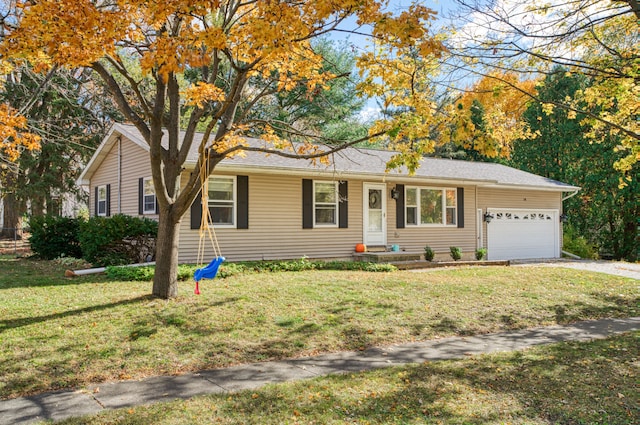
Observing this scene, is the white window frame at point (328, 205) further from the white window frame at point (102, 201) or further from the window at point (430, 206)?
the white window frame at point (102, 201)

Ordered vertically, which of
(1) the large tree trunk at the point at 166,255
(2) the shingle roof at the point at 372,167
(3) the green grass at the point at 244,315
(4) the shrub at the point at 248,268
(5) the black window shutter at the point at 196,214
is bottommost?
(3) the green grass at the point at 244,315

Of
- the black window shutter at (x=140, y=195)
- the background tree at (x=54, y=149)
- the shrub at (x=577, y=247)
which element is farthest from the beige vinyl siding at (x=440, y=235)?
the background tree at (x=54, y=149)

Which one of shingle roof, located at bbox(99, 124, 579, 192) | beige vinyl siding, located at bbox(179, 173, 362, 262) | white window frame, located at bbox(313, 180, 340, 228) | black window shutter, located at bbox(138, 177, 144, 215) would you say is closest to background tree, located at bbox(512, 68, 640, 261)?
shingle roof, located at bbox(99, 124, 579, 192)

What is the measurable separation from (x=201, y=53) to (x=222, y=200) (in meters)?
7.30

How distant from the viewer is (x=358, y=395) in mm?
4445

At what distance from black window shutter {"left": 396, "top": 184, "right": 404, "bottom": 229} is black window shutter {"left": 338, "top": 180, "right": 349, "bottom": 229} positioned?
1.89 meters

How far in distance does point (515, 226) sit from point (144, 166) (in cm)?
1375

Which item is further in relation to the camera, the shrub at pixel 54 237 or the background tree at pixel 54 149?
the background tree at pixel 54 149

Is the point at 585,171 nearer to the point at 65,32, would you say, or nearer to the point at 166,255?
the point at 166,255

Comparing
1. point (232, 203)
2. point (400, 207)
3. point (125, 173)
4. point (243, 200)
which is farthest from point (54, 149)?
point (400, 207)

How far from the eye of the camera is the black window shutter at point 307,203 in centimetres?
1441

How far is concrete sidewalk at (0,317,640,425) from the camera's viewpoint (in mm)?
4199

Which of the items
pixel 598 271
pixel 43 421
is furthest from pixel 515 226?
pixel 43 421

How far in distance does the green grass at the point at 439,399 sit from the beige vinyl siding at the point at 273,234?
8.56m
